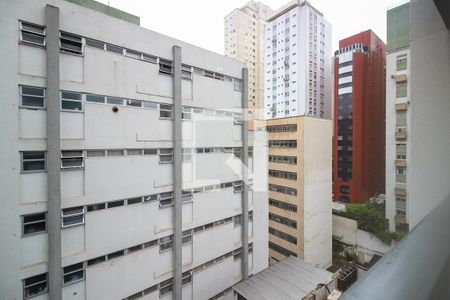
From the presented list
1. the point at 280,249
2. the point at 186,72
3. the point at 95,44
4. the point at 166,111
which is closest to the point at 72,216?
the point at 166,111

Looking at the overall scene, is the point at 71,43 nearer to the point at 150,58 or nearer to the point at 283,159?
the point at 150,58

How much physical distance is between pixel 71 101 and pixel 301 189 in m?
13.9

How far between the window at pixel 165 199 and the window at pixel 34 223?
337 centimetres

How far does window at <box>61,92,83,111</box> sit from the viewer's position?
620 cm

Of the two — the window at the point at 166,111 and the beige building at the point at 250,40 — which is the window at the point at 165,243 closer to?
the window at the point at 166,111

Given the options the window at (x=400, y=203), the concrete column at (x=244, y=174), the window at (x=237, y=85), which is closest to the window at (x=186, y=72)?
the window at (x=237, y=85)

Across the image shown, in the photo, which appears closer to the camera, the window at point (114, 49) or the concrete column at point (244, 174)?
the window at point (114, 49)

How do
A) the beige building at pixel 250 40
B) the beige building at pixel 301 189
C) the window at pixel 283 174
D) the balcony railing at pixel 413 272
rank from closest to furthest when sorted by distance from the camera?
the balcony railing at pixel 413 272, the beige building at pixel 301 189, the window at pixel 283 174, the beige building at pixel 250 40

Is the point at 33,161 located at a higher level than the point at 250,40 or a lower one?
lower

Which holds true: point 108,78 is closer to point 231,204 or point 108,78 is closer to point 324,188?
→ point 231,204

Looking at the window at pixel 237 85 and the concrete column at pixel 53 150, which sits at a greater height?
the window at pixel 237 85

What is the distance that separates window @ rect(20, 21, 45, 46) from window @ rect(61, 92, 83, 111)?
4.64ft

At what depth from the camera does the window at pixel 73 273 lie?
6.23m

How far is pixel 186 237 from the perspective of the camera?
8820mm
